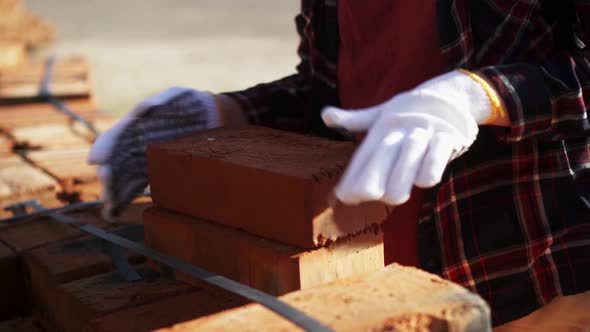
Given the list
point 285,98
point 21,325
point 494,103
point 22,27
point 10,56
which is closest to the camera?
point 494,103

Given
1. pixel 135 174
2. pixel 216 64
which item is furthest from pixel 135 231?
pixel 216 64

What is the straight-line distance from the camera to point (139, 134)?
1983 millimetres

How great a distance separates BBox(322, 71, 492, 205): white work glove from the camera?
4.20 feet

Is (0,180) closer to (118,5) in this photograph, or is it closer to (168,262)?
(168,262)

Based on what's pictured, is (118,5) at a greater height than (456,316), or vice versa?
(118,5)

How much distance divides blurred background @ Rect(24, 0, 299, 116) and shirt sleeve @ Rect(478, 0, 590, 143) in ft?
19.3

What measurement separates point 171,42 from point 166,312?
9775 millimetres

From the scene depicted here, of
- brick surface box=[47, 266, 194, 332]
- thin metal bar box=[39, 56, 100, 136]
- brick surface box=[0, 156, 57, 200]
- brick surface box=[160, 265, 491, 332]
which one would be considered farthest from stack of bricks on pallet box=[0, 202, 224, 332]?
thin metal bar box=[39, 56, 100, 136]

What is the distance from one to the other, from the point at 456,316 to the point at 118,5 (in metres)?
14.2

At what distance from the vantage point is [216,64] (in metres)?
9.55

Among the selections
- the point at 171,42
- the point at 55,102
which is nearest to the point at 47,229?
the point at 55,102

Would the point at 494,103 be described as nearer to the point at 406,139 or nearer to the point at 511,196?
the point at 406,139

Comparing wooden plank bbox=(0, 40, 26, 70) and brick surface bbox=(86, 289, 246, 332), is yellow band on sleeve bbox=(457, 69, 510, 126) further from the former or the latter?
wooden plank bbox=(0, 40, 26, 70)

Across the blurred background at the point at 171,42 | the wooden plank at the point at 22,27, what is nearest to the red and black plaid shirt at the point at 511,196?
the blurred background at the point at 171,42
